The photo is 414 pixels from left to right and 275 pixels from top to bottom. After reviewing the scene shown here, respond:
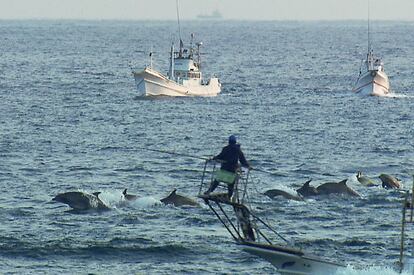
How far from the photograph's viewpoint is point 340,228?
149 feet

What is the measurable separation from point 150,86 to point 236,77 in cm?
2824

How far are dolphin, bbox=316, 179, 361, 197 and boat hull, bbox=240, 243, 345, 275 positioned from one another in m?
16.1

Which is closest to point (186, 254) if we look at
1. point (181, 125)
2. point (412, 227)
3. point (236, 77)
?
point (412, 227)

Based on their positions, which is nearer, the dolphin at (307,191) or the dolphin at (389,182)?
the dolphin at (307,191)

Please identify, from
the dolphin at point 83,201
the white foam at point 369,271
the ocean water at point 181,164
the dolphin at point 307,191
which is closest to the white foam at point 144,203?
the ocean water at point 181,164

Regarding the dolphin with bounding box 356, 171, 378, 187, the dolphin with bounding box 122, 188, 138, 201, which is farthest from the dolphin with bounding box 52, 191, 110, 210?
the dolphin with bounding box 356, 171, 378, 187

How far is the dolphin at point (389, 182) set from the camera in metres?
53.3

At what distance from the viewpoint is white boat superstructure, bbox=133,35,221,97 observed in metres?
96.1

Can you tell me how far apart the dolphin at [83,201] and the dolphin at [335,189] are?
27.9 ft

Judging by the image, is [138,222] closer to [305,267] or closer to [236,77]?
[305,267]

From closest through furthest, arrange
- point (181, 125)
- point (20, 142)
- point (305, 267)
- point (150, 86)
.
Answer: point (305, 267) < point (20, 142) < point (181, 125) < point (150, 86)

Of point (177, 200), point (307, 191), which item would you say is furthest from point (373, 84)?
point (177, 200)

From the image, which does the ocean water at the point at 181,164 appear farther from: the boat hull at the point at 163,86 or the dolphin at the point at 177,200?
the boat hull at the point at 163,86

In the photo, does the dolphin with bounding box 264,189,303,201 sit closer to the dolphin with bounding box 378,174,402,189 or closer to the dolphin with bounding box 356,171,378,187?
the dolphin with bounding box 356,171,378,187
